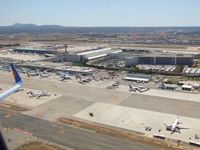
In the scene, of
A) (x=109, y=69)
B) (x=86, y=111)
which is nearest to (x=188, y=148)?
(x=86, y=111)

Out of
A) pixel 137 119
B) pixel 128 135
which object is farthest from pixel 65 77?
pixel 128 135

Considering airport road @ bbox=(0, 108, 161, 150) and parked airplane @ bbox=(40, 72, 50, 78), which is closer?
airport road @ bbox=(0, 108, 161, 150)

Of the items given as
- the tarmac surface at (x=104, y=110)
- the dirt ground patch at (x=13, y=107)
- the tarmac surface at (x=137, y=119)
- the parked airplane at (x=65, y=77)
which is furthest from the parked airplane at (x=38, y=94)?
the parked airplane at (x=65, y=77)

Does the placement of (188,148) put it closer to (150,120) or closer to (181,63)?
(150,120)

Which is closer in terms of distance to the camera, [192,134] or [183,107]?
[192,134]

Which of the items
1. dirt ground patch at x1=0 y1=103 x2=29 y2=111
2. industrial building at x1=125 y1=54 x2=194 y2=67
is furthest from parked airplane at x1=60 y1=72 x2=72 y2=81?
industrial building at x1=125 y1=54 x2=194 y2=67

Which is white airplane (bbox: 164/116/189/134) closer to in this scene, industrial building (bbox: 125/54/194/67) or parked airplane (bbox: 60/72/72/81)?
parked airplane (bbox: 60/72/72/81)
